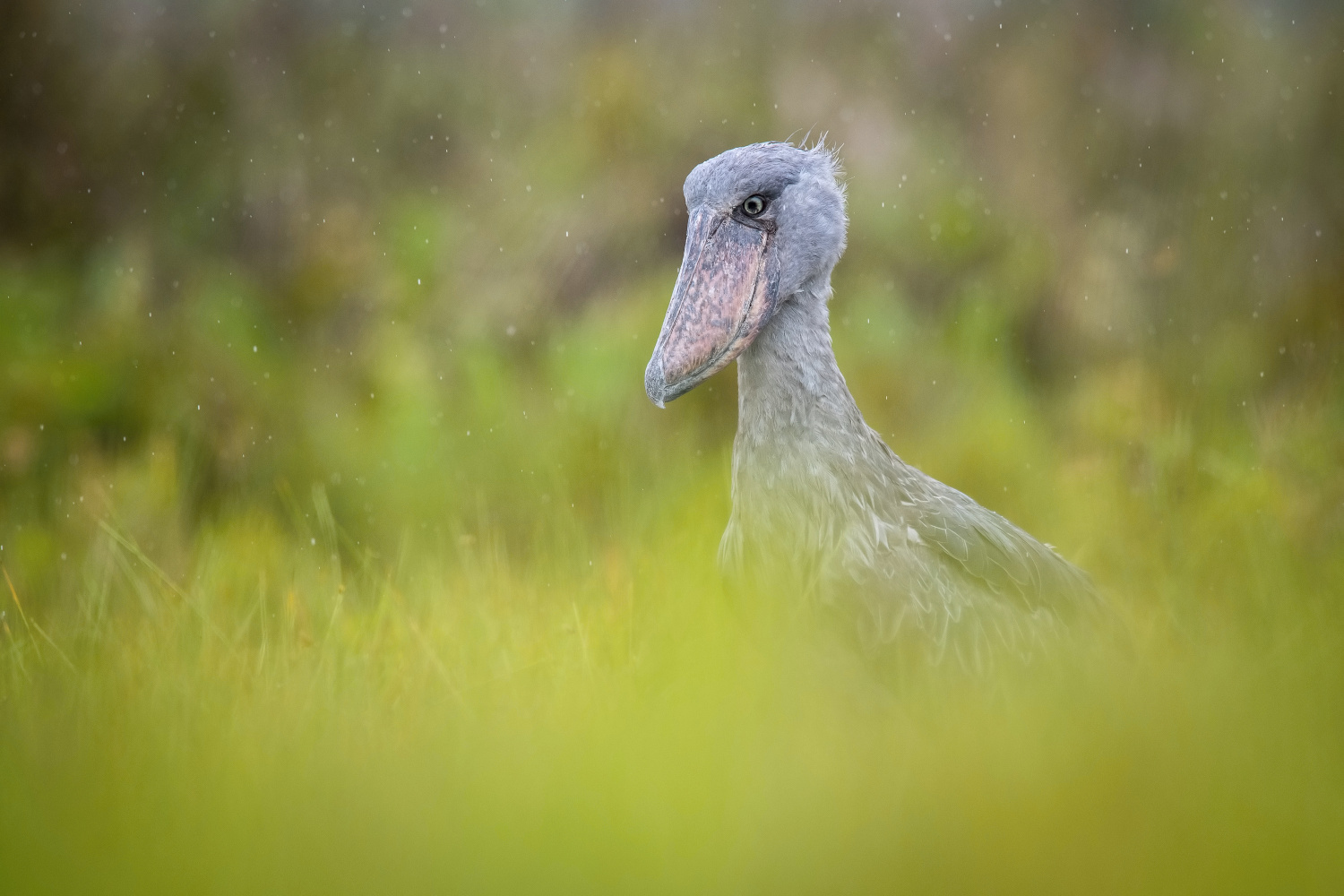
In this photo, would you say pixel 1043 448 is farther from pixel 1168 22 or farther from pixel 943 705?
pixel 943 705

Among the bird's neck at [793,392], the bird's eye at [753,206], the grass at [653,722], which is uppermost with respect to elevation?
the bird's eye at [753,206]

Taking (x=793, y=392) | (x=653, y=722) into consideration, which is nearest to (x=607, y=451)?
(x=793, y=392)

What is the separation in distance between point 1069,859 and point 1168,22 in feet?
5.39

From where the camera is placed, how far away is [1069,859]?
684 mm

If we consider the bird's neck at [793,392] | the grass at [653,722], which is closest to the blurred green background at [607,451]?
the grass at [653,722]

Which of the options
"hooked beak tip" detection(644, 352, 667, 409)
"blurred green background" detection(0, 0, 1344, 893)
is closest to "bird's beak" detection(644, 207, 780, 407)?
"hooked beak tip" detection(644, 352, 667, 409)

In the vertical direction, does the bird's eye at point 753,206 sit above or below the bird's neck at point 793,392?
above

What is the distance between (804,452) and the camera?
1.34 meters

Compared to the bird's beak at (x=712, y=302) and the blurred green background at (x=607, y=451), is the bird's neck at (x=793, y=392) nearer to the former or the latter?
the bird's beak at (x=712, y=302)

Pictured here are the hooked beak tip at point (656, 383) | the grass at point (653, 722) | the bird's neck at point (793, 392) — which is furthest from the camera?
the bird's neck at point (793, 392)

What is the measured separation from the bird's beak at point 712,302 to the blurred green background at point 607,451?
0.21 m

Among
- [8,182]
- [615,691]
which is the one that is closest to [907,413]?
[615,691]

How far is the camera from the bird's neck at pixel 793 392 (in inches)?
53.0

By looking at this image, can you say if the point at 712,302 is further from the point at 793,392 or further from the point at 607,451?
the point at 607,451
